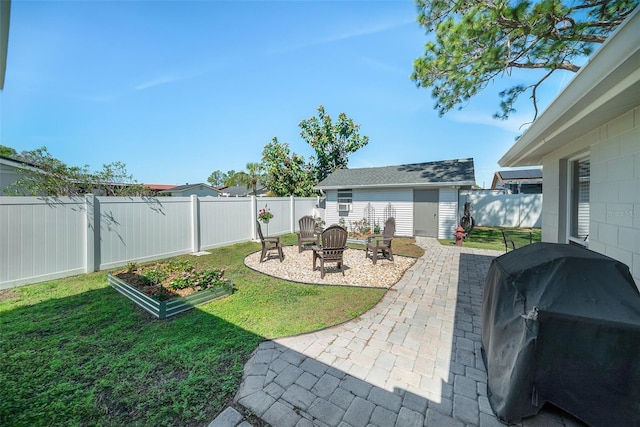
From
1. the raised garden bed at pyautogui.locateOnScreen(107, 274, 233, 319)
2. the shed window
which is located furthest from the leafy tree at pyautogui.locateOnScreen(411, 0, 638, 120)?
the raised garden bed at pyautogui.locateOnScreen(107, 274, 233, 319)

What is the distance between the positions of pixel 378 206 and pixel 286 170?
9142 millimetres

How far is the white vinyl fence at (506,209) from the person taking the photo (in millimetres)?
15336

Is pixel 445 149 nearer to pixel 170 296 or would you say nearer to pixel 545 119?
pixel 545 119

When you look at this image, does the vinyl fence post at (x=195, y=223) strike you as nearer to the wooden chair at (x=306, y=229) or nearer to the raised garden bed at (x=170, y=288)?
the raised garden bed at (x=170, y=288)

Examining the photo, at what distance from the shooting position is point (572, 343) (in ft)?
5.35

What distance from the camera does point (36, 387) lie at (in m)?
2.25

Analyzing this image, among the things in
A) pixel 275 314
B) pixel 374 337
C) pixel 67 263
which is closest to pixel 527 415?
pixel 374 337

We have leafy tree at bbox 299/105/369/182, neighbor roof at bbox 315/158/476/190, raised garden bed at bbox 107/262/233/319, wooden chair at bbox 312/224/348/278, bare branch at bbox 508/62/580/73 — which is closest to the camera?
raised garden bed at bbox 107/262/233/319

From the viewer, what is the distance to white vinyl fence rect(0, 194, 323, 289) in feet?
16.0

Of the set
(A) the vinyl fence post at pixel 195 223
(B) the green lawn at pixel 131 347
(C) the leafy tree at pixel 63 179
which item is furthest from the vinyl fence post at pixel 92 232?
(A) the vinyl fence post at pixel 195 223

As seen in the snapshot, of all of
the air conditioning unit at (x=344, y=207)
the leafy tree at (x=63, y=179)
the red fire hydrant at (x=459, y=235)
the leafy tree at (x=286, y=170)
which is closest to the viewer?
the leafy tree at (x=63, y=179)

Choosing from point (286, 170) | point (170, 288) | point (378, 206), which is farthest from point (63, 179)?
point (286, 170)

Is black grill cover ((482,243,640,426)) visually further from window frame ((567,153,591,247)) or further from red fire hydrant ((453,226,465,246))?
red fire hydrant ((453,226,465,246))

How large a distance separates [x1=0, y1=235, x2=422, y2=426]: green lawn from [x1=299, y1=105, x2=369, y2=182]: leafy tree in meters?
17.7
